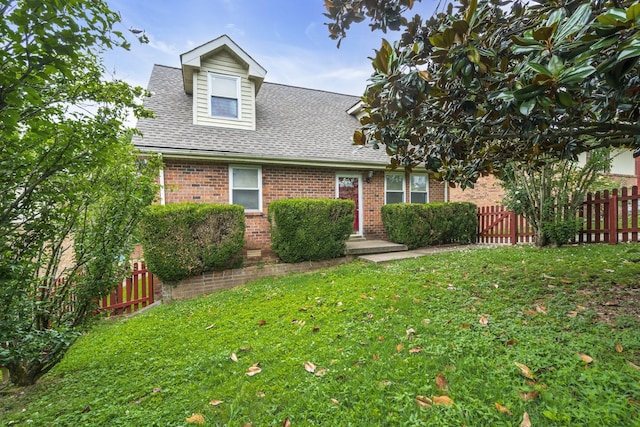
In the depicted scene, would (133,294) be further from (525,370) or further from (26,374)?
(525,370)

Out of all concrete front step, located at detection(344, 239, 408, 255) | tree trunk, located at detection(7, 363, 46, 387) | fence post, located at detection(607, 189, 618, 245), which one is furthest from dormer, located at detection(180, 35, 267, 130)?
fence post, located at detection(607, 189, 618, 245)

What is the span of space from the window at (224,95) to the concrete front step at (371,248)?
5483mm

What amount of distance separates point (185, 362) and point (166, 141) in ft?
19.9

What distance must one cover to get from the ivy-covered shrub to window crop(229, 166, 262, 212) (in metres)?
1.16

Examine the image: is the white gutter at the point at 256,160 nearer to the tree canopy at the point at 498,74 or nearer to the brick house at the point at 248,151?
the brick house at the point at 248,151

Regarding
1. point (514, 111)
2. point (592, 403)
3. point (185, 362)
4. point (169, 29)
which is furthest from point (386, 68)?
point (169, 29)

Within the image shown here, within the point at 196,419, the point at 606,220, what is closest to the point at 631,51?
the point at 196,419

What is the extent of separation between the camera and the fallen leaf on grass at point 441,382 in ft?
7.12

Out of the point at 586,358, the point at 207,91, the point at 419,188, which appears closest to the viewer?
the point at 586,358

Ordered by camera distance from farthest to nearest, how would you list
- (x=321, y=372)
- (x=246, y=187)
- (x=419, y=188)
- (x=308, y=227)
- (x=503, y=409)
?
(x=419, y=188), (x=246, y=187), (x=308, y=227), (x=321, y=372), (x=503, y=409)

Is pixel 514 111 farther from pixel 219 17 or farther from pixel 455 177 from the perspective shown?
pixel 219 17

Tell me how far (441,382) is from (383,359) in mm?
562

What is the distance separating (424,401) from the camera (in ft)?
6.72

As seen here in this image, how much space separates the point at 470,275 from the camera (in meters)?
4.98
